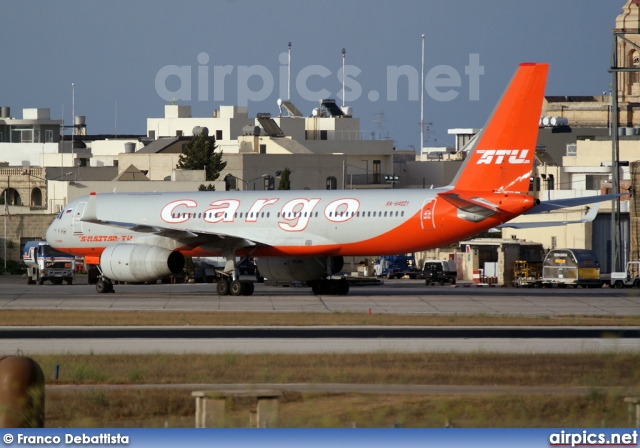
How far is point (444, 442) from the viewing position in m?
11.0

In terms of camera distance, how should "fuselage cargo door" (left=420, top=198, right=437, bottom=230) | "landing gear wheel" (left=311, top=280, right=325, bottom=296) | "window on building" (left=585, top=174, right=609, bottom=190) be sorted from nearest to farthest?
1. "fuselage cargo door" (left=420, top=198, right=437, bottom=230)
2. "landing gear wheel" (left=311, top=280, right=325, bottom=296)
3. "window on building" (left=585, top=174, right=609, bottom=190)

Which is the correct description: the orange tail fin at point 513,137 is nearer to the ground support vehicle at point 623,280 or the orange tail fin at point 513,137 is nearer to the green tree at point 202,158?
the ground support vehicle at point 623,280

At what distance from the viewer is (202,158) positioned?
111438mm

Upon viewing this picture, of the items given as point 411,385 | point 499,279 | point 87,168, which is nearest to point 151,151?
point 87,168

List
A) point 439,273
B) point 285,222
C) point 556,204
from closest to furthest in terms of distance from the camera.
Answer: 1. point 556,204
2. point 285,222
3. point 439,273

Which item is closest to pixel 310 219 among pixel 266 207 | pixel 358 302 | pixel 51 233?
pixel 266 207

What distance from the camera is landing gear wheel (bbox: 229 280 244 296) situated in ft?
152

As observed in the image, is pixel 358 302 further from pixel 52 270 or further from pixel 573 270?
pixel 52 270

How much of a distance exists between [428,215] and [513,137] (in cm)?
418

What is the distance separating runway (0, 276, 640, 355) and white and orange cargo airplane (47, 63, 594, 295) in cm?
243

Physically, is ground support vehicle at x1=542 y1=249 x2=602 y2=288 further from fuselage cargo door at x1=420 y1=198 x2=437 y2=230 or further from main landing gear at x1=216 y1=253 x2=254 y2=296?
main landing gear at x1=216 y1=253 x2=254 y2=296

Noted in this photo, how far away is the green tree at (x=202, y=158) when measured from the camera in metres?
109

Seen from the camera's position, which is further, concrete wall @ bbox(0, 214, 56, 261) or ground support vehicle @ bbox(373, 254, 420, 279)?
concrete wall @ bbox(0, 214, 56, 261)

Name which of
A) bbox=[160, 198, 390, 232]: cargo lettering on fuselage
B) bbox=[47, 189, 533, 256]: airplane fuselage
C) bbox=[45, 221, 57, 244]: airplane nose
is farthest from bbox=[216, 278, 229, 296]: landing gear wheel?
bbox=[45, 221, 57, 244]: airplane nose
